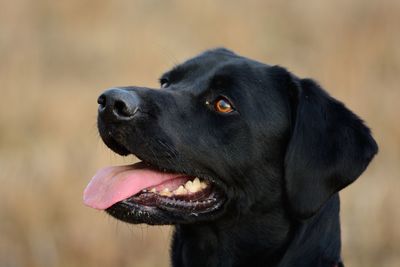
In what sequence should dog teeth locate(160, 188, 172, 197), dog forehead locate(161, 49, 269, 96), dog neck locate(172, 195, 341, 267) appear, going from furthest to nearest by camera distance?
1. dog forehead locate(161, 49, 269, 96)
2. dog neck locate(172, 195, 341, 267)
3. dog teeth locate(160, 188, 172, 197)

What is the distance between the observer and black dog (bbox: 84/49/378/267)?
366cm

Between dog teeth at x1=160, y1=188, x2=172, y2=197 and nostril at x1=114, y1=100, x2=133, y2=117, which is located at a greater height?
nostril at x1=114, y1=100, x2=133, y2=117

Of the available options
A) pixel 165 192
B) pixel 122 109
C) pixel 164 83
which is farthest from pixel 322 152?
pixel 164 83

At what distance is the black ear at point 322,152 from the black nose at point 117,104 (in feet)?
2.50

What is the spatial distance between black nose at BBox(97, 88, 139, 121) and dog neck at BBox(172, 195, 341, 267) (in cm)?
70

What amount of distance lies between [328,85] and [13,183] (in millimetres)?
3610

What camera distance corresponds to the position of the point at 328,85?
28.6 ft

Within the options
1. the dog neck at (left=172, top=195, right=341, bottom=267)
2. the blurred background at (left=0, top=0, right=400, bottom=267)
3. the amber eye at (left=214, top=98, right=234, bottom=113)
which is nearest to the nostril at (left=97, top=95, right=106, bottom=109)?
the amber eye at (left=214, top=98, right=234, bottom=113)

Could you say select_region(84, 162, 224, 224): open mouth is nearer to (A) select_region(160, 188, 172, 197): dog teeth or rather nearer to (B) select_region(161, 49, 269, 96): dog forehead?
(A) select_region(160, 188, 172, 197): dog teeth

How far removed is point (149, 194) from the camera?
12.1 feet

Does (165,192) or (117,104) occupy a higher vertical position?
(117,104)

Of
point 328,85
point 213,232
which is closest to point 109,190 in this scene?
point 213,232

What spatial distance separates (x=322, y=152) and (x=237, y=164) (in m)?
0.39

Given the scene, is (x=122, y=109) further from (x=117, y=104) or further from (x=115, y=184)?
(x=115, y=184)
